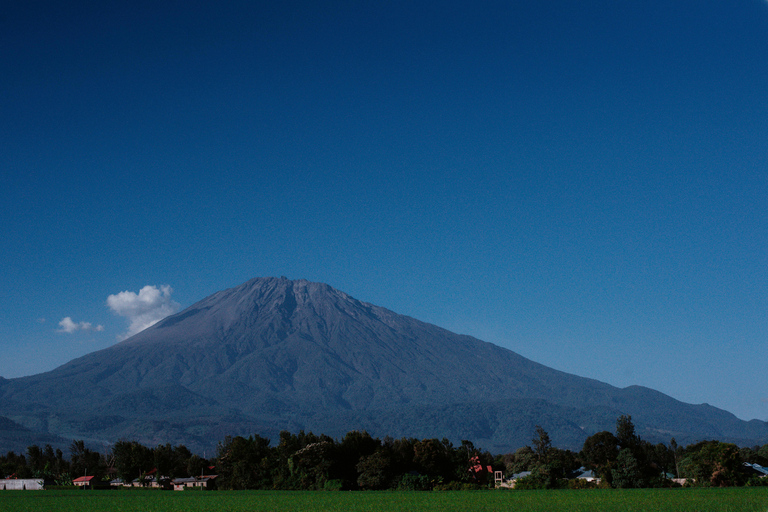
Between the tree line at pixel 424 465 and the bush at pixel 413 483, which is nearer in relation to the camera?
the tree line at pixel 424 465

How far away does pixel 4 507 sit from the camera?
137ft

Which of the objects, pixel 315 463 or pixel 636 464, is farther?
pixel 315 463

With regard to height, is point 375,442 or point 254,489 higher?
point 375,442

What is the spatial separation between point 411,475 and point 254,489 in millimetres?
18321

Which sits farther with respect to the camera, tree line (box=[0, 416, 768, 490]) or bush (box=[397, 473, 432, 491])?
bush (box=[397, 473, 432, 491])

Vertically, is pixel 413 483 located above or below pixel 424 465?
below

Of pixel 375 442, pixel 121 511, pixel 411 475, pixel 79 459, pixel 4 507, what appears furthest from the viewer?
pixel 79 459

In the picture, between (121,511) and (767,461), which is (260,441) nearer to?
(121,511)

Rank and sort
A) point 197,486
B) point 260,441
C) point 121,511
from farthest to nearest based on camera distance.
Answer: point 197,486 → point 260,441 → point 121,511

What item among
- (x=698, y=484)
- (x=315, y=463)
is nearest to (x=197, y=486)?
(x=315, y=463)

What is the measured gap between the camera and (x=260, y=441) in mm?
81875

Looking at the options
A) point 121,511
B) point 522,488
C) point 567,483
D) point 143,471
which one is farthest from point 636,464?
point 143,471

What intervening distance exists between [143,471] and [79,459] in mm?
30433

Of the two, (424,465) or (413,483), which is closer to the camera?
(413,483)
